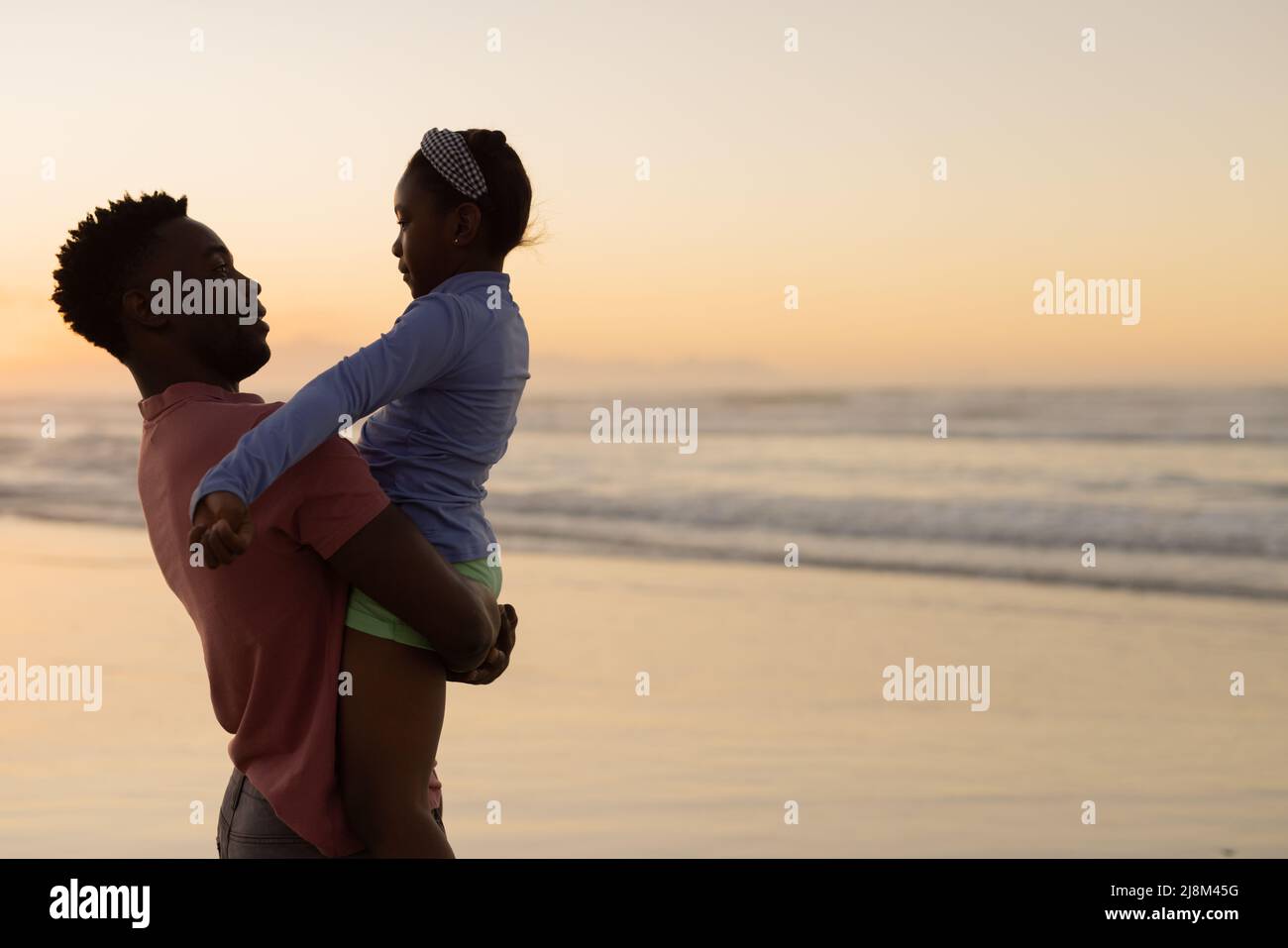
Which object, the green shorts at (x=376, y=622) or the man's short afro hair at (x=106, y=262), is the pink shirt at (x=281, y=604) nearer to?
the green shorts at (x=376, y=622)

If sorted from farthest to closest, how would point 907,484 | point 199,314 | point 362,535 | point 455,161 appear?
point 907,484 → point 455,161 → point 199,314 → point 362,535

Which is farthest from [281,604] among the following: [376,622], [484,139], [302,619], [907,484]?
[907,484]

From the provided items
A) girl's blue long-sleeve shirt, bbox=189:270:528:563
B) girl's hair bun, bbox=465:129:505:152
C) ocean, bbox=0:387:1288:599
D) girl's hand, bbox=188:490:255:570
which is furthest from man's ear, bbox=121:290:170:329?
ocean, bbox=0:387:1288:599

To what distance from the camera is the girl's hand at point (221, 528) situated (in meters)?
1.89

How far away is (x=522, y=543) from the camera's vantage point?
11.8 m

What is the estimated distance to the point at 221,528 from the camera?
1889 mm

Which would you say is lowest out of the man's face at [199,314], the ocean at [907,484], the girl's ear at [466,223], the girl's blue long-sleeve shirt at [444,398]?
the girl's blue long-sleeve shirt at [444,398]

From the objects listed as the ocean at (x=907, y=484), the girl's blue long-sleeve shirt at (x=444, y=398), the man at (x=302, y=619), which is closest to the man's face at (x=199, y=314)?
the man at (x=302, y=619)

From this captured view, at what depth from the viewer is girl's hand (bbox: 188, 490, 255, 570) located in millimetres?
1893

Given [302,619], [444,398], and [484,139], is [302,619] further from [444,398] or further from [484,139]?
[484,139]

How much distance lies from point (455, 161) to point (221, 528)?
75 cm

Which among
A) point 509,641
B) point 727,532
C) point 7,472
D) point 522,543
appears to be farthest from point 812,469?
point 509,641

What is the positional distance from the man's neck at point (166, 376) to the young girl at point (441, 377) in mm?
235

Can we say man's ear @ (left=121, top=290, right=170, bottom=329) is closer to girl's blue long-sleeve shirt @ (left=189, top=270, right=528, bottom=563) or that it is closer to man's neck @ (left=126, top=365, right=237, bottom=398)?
man's neck @ (left=126, top=365, right=237, bottom=398)
